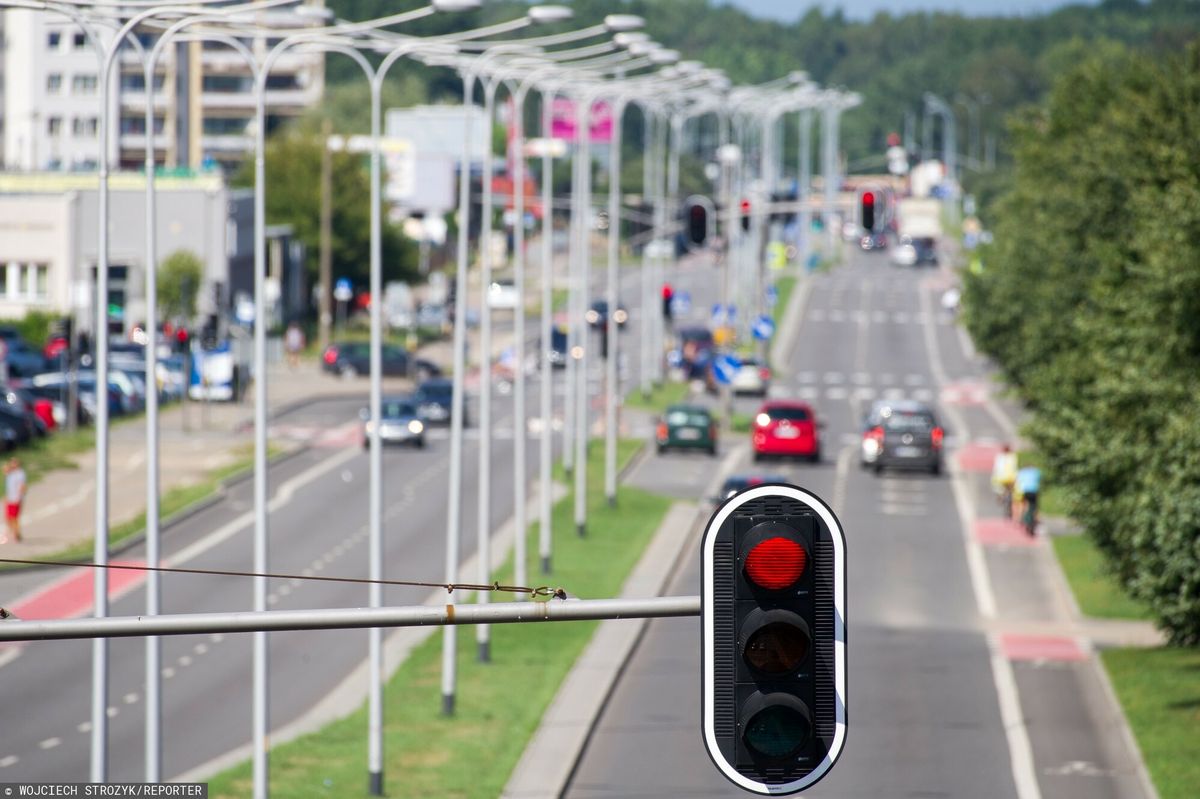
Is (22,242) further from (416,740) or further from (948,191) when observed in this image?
(948,191)

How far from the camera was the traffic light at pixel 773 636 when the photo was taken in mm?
7488

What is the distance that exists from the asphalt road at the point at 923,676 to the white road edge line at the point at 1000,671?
37mm

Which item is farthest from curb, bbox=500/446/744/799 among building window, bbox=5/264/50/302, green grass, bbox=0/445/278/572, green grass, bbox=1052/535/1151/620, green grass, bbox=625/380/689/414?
building window, bbox=5/264/50/302

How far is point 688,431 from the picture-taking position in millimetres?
62875

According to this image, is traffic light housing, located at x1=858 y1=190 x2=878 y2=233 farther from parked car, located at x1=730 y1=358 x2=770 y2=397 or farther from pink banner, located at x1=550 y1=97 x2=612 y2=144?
pink banner, located at x1=550 y1=97 x2=612 y2=144

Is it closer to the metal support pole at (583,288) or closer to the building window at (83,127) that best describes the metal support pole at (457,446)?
the metal support pole at (583,288)

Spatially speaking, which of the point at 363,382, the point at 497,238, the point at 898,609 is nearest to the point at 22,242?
the point at 363,382

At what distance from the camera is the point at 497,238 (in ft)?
438

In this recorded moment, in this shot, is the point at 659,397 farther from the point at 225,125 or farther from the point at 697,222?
the point at 225,125

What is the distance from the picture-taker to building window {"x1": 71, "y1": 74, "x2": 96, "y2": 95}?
435ft

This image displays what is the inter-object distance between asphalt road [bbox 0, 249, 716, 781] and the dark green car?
4.30m

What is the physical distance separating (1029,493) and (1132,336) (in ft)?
56.0

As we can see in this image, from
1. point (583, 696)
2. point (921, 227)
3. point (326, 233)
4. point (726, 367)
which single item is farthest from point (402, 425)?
point (921, 227)

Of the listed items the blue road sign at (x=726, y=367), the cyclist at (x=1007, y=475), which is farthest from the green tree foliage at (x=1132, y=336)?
the blue road sign at (x=726, y=367)
